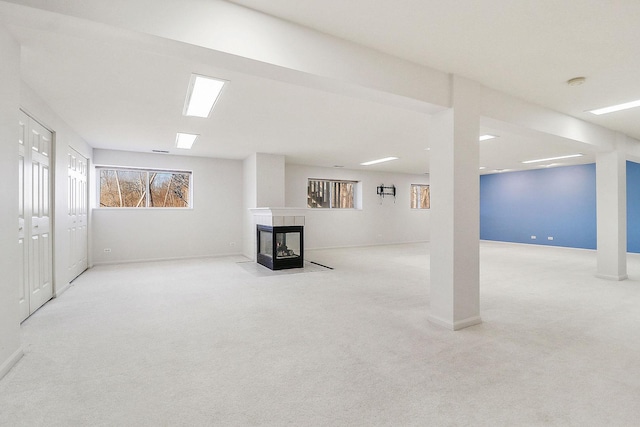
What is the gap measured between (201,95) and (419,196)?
969 centimetres

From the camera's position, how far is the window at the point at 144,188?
7164 millimetres

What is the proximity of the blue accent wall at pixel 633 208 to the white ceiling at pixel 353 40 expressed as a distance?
150 inches

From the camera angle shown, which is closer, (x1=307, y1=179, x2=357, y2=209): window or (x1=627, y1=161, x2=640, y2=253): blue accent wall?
(x1=627, y1=161, x2=640, y2=253): blue accent wall

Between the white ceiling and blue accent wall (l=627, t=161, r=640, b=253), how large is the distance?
3801mm

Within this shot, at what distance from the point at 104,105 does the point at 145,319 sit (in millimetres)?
2709

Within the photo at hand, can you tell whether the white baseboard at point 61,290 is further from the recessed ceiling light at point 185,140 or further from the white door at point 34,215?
the recessed ceiling light at point 185,140

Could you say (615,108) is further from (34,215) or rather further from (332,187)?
(34,215)

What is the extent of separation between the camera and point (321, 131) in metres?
5.27

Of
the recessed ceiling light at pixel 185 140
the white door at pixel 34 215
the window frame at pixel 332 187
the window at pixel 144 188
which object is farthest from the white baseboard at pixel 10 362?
the window frame at pixel 332 187

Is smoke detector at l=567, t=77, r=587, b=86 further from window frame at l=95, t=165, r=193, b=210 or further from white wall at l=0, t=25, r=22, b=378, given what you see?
window frame at l=95, t=165, r=193, b=210

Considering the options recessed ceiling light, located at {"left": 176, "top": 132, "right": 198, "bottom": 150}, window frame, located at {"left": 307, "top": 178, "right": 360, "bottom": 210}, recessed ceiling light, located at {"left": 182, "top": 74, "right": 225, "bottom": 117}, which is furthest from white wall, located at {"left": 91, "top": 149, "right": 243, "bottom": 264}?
recessed ceiling light, located at {"left": 182, "top": 74, "right": 225, "bottom": 117}

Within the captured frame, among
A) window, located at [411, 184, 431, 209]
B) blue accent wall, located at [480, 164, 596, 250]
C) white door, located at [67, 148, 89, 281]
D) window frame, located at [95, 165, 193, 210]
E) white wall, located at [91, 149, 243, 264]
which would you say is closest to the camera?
white door, located at [67, 148, 89, 281]

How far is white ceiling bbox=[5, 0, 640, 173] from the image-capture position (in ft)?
6.82

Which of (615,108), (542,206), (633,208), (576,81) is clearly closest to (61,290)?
(576,81)
